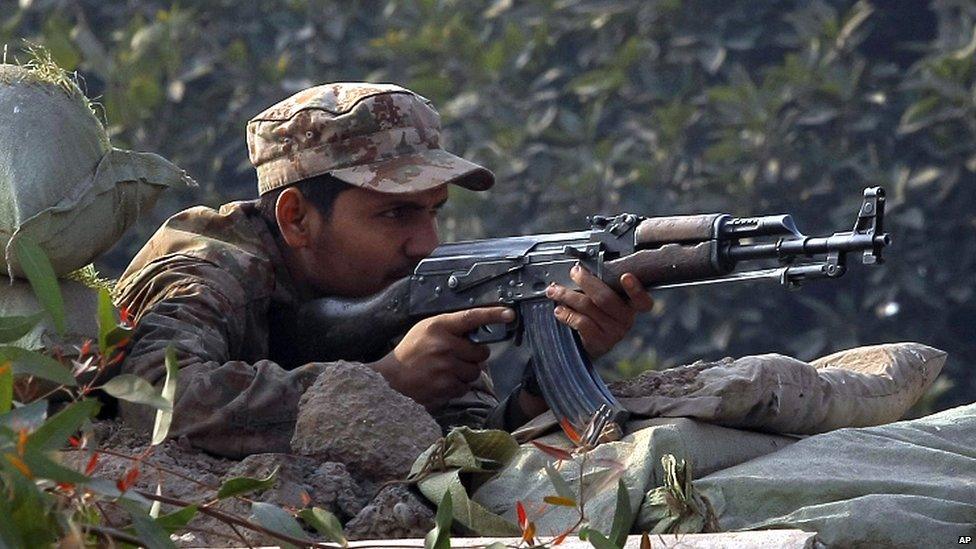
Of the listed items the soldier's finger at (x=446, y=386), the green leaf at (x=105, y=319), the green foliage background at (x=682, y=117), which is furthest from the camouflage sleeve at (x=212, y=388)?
the green foliage background at (x=682, y=117)

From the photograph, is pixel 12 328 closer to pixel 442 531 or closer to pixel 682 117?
pixel 442 531

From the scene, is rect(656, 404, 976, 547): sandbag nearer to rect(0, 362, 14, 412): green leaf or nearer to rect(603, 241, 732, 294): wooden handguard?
rect(603, 241, 732, 294): wooden handguard

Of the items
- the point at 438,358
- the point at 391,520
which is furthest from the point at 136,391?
the point at 438,358

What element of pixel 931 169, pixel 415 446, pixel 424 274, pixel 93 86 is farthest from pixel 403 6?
pixel 415 446

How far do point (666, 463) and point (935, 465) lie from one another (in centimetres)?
50

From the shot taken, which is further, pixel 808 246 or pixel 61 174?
pixel 61 174

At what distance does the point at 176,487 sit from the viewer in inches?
125

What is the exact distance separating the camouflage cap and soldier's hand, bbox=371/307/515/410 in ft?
1.08

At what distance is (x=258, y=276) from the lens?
391cm

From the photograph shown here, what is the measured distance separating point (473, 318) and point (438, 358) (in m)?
0.11

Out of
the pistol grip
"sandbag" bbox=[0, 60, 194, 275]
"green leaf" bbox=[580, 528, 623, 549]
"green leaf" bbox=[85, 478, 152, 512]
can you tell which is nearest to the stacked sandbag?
"sandbag" bbox=[0, 60, 194, 275]

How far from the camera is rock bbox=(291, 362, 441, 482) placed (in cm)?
326

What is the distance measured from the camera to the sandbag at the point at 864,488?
290 centimetres

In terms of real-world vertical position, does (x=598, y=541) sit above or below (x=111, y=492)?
below
